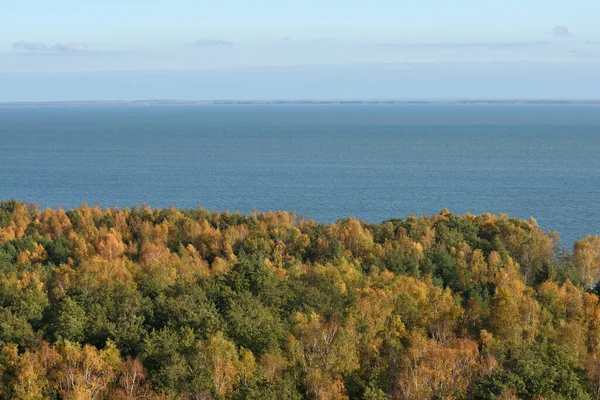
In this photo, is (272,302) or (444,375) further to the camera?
(272,302)

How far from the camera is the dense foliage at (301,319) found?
25.5 m

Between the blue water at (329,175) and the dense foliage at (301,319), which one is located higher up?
the dense foliage at (301,319)

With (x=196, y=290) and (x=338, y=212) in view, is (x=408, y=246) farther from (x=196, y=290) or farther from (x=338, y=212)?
(x=338, y=212)

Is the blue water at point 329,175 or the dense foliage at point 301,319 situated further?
the blue water at point 329,175

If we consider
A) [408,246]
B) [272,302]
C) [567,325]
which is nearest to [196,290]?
[272,302]

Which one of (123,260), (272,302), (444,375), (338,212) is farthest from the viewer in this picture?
(338,212)

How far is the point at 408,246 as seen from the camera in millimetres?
48062

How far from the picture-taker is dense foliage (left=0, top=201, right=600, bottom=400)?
2552cm

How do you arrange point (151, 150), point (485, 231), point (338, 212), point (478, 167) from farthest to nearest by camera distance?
point (151, 150)
point (478, 167)
point (338, 212)
point (485, 231)

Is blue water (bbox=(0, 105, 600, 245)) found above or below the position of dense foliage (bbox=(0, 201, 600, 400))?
below

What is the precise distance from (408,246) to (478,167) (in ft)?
231

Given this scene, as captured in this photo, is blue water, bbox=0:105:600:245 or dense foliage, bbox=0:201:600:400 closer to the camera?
dense foliage, bbox=0:201:600:400

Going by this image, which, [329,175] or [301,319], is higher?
[301,319]

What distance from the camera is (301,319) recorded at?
30391 mm
